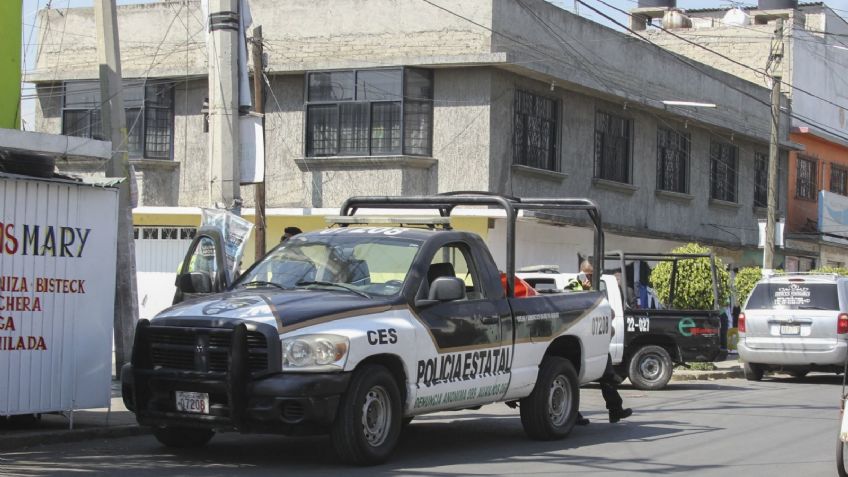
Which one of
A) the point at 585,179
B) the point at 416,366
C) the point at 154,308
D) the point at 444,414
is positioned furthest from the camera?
the point at 585,179

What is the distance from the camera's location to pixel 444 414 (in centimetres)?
1495

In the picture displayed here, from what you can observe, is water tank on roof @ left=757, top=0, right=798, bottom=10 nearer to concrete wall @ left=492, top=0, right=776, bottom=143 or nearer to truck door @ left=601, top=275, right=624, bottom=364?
concrete wall @ left=492, top=0, right=776, bottom=143

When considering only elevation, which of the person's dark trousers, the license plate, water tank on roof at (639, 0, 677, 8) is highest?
water tank on roof at (639, 0, 677, 8)

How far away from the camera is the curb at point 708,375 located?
72.0ft

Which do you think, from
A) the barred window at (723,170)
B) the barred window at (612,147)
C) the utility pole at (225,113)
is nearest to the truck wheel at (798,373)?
the barred window at (612,147)

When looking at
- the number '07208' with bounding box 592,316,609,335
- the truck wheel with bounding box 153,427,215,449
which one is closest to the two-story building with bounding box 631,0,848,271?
the number '07208' with bounding box 592,316,609,335

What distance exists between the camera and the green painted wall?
40.7 ft

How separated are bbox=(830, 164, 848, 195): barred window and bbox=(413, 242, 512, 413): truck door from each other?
35786mm

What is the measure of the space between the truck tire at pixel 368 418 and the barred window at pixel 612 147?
19.5 metres

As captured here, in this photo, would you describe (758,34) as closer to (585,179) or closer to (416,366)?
(585,179)

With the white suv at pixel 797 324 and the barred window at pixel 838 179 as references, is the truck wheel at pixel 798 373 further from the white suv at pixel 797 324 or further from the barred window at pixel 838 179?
the barred window at pixel 838 179

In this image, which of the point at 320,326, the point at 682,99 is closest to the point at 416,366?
the point at 320,326

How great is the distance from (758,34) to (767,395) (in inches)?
1079

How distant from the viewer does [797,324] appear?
70.9 feet
